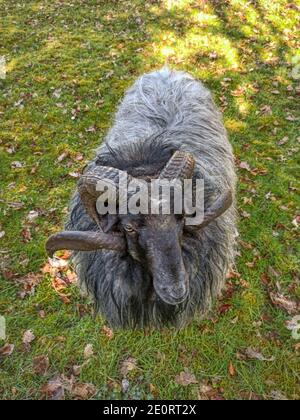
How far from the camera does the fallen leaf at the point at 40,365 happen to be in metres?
4.74

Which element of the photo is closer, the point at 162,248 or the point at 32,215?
the point at 162,248

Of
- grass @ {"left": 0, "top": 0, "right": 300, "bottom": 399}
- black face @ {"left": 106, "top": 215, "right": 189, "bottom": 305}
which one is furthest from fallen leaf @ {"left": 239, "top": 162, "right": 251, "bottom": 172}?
black face @ {"left": 106, "top": 215, "right": 189, "bottom": 305}

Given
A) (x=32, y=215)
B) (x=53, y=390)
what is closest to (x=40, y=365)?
(x=53, y=390)

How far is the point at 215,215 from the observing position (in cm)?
335

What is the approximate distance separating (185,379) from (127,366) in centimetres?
71

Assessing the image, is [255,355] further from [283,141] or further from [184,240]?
[283,141]

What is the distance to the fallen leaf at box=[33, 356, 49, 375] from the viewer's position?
4738 mm

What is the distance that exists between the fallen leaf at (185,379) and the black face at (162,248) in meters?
1.98

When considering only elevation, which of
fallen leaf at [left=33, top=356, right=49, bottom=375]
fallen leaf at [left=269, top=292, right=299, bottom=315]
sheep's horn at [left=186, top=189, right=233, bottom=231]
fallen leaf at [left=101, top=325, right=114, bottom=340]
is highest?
sheep's horn at [left=186, top=189, right=233, bottom=231]

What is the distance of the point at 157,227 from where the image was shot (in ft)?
9.58

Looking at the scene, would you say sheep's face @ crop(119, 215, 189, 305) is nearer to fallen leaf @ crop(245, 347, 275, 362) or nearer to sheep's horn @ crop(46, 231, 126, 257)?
sheep's horn @ crop(46, 231, 126, 257)

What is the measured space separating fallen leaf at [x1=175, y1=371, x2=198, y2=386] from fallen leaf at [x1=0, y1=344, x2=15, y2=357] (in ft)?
6.91

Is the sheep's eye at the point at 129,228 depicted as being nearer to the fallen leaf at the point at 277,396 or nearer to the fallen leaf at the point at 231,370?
the fallen leaf at the point at 231,370
